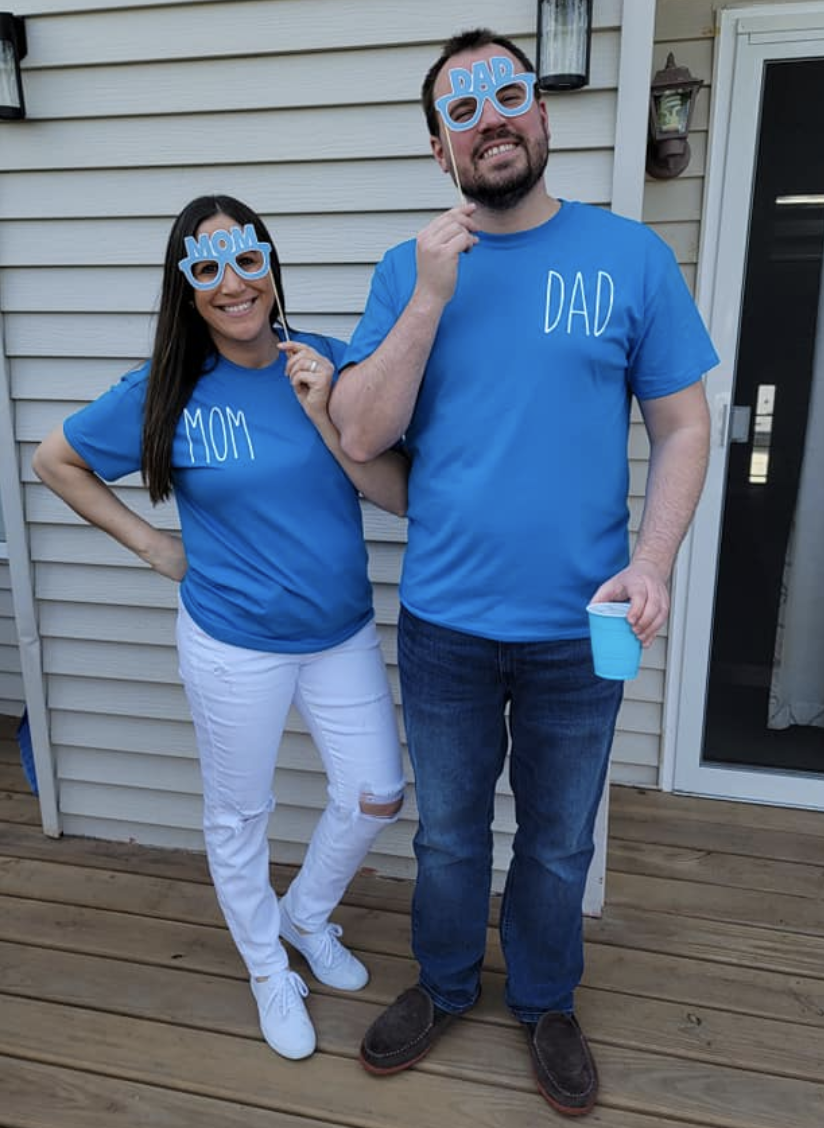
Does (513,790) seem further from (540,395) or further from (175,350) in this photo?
(175,350)

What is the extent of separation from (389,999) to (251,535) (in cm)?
103

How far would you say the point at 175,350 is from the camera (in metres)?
1.58

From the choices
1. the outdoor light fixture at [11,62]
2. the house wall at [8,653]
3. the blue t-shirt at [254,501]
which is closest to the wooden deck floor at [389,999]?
the blue t-shirt at [254,501]

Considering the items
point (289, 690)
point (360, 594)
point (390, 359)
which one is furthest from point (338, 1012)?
point (390, 359)

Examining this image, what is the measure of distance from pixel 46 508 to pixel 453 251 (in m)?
1.46

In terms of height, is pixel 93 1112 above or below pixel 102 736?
below

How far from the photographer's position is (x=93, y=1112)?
1.65 metres

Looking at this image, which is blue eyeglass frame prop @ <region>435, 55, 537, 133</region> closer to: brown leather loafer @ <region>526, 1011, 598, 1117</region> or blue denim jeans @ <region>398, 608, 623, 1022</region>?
blue denim jeans @ <region>398, 608, 623, 1022</region>

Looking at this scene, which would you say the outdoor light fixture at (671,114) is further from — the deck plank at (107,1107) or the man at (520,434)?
the deck plank at (107,1107)

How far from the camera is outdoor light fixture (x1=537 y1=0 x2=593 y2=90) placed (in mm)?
1724

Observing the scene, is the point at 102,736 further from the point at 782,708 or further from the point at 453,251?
the point at 782,708

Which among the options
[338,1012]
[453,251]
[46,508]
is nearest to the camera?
[453,251]

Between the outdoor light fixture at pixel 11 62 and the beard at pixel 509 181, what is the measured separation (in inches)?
48.8

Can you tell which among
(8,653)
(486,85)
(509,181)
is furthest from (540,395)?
(8,653)
